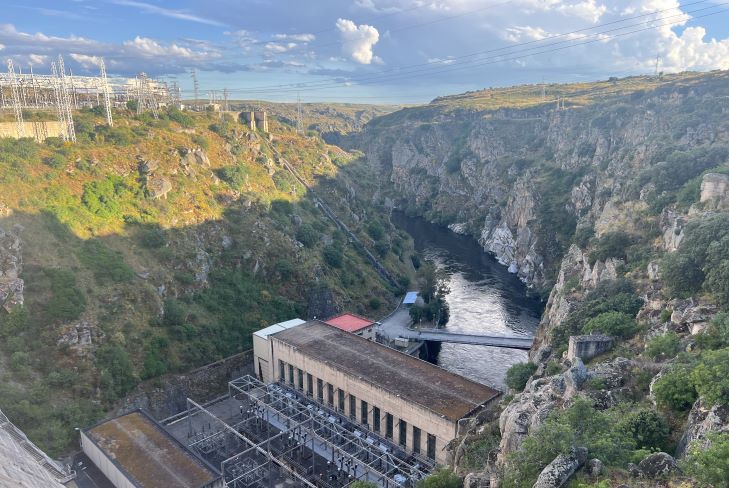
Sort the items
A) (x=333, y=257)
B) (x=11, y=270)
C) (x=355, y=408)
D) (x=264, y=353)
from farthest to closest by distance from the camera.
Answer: (x=333, y=257), (x=264, y=353), (x=11, y=270), (x=355, y=408)

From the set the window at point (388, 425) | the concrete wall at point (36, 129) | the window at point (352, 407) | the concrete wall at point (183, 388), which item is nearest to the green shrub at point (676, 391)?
the window at point (388, 425)

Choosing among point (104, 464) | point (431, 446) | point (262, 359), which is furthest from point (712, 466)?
point (262, 359)

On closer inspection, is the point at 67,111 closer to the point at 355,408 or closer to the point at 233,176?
the point at 233,176

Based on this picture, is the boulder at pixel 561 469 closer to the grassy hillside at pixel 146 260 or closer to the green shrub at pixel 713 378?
the green shrub at pixel 713 378

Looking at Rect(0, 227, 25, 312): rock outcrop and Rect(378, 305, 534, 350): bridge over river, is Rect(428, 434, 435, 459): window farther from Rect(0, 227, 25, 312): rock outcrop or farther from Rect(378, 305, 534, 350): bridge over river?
Rect(0, 227, 25, 312): rock outcrop

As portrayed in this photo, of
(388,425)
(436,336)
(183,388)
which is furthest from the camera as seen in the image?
(436,336)

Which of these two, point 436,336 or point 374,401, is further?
point 436,336

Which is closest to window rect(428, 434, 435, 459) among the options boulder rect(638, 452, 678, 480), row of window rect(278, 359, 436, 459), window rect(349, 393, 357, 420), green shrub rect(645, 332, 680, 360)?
row of window rect(278, 359, 436, 459)

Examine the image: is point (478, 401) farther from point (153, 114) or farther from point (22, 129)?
point (153, 114)
